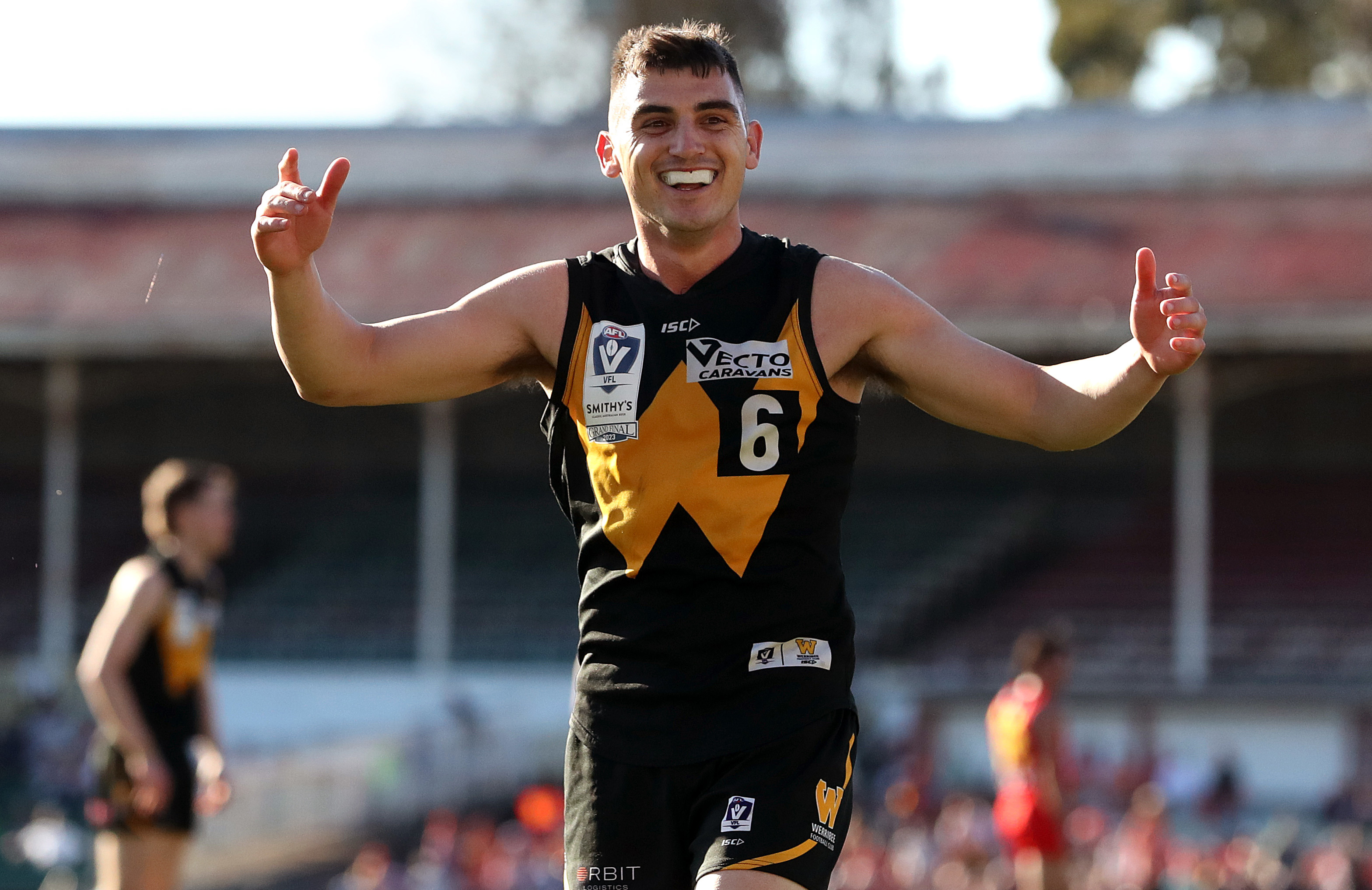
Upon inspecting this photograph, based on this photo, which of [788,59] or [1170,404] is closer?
[1170,404]

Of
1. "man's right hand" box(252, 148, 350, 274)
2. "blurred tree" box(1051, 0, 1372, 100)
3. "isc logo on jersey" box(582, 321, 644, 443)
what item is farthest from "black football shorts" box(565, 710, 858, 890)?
"blurred tree" box(1051, 0, 1372, 100)

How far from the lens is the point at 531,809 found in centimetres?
1223

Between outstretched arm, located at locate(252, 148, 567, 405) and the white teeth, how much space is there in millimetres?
282

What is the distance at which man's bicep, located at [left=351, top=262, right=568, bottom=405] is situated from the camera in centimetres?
321

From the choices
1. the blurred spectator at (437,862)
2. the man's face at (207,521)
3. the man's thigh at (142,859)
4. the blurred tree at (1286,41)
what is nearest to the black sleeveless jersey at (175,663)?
the man's face at (207,521)

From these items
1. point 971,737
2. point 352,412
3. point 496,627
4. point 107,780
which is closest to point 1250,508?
point 971,737

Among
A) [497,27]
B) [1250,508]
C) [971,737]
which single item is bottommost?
[971,737]

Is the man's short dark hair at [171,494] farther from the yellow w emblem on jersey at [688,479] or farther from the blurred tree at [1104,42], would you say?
the blurred tree at [1104,42]

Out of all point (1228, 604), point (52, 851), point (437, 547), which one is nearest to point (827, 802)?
point (52, 851)

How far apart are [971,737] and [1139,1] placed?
2710 centimetres

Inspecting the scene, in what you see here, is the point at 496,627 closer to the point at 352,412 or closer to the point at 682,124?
the point at 352,412

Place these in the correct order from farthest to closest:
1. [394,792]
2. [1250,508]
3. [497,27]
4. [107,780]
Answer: [497,27]
[1250,508]
[394,792]
[107,780]

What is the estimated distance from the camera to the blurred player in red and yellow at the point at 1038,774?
9680mm

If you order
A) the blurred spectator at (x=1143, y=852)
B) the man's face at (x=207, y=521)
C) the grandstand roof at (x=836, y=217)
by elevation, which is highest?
the grandstand roof at (x=836, y=217)
